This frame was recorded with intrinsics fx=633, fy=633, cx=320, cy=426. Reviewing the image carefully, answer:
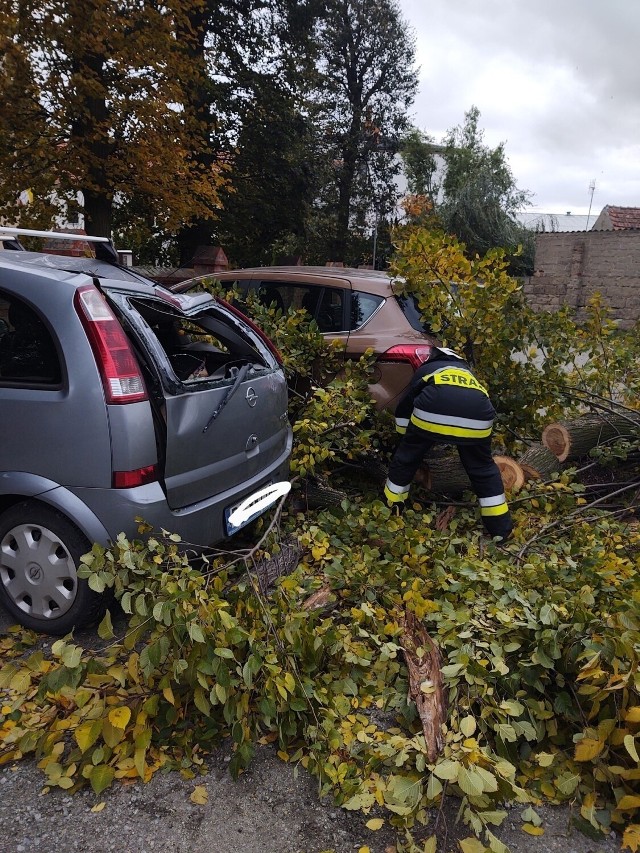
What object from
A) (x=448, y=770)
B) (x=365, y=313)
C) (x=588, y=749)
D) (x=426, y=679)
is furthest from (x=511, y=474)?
(x=448, y=770)

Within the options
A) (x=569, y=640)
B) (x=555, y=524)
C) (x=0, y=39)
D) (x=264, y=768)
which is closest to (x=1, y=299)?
(x=264, y=768)

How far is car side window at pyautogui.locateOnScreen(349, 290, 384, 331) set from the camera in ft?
16.5

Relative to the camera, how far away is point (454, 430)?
390cm

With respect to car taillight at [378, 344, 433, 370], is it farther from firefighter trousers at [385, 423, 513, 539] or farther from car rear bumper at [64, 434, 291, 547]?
car rear bumper at [64, 434, 291, 547]

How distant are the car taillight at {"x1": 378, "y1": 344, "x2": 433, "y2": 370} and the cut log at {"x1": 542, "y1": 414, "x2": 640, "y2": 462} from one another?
3.86 feet

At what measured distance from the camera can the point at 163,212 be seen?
12.0m

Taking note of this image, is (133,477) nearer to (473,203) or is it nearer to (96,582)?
(96,582)

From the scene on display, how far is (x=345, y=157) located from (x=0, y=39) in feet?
47.2

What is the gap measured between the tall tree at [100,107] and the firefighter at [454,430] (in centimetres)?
802

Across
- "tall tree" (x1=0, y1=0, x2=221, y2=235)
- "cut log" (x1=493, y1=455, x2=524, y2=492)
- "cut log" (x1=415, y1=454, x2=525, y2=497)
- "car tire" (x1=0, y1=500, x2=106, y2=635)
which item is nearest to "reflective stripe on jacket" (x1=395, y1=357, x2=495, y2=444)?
"cut log" (x1=415, y1=454, x2=525, y2=497)

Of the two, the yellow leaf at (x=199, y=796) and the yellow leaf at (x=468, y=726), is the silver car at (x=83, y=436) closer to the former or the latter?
the yellow leaf at (x=199, y=796)

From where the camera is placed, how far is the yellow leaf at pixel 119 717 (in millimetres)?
2123

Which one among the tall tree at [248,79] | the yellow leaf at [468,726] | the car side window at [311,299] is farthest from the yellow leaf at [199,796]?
the tall tree at [248,79]

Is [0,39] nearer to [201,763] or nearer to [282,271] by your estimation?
[282,271]
